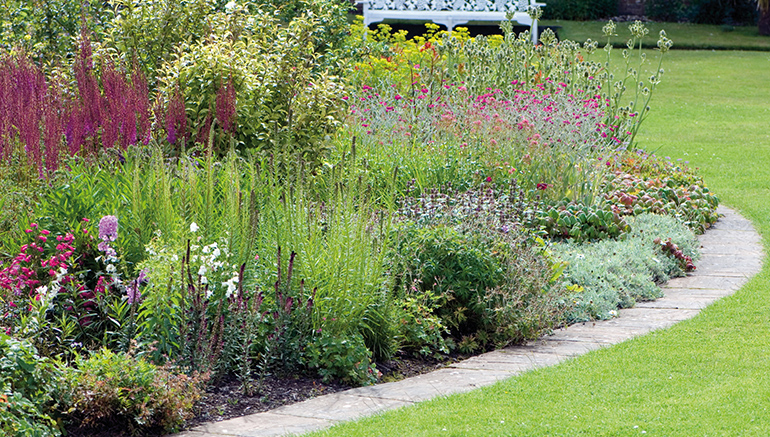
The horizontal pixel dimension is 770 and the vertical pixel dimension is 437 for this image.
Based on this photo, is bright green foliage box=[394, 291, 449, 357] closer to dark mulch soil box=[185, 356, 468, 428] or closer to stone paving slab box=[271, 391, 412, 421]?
dark mulch soil box=[185, 356, 468, 428]

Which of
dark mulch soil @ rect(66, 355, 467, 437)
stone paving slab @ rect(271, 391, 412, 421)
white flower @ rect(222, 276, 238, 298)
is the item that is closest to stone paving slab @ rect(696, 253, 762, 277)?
dark mulch soil @ rect(66, 355, 467, 437)

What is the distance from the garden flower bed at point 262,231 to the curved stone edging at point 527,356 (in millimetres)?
146

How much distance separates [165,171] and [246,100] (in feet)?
6.94

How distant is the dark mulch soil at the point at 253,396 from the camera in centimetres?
388

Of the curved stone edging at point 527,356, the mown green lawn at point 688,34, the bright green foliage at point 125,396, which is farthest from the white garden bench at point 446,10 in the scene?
the bright green foliage at point 125,396

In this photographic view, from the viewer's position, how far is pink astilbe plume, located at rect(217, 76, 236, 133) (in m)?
6.23

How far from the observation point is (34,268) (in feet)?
14.9

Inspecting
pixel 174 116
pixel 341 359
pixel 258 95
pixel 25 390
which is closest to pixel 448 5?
pixel 258 95

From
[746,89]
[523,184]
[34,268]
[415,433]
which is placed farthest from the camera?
[746,89]

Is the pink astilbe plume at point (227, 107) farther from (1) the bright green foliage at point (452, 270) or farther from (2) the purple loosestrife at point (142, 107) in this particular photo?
(1) the bright green foliage at point (452, 270)

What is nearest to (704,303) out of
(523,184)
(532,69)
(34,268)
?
(523,184)

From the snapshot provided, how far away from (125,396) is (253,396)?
700mm

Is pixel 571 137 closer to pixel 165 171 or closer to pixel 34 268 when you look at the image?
pixel 165 171

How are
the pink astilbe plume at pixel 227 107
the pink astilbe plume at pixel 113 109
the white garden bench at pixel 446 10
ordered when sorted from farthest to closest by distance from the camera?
the white garden bench at pixel 446 10 → the pink astilbe plume at pixel 227 107 → the pink astilbe plume at pixel 113 109
